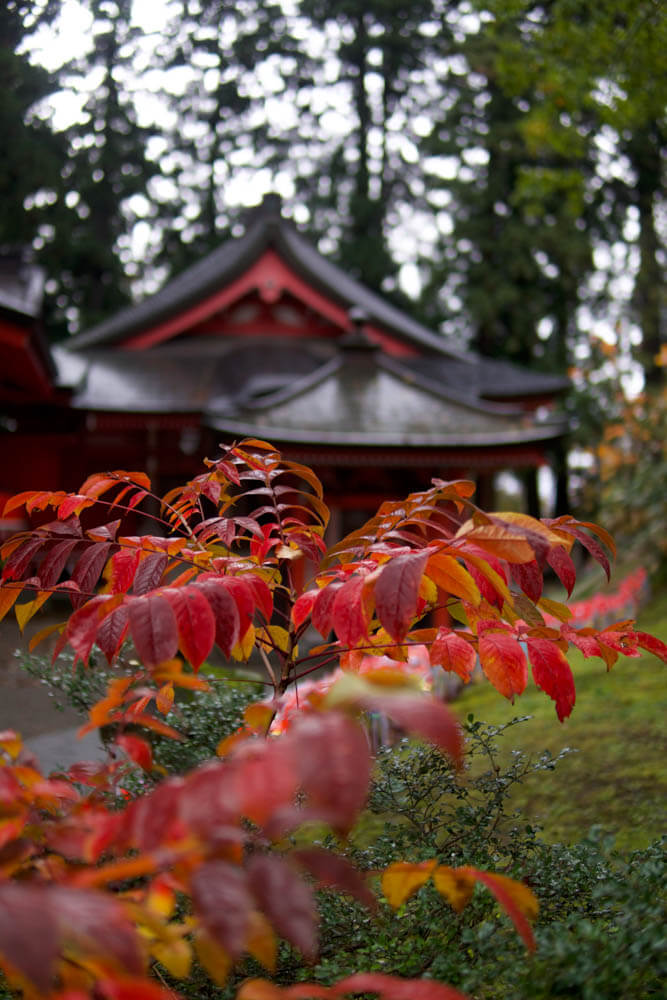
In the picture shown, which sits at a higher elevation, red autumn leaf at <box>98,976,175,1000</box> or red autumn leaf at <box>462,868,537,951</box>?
red autumn leaf at <box>98,976,175,1000</box>

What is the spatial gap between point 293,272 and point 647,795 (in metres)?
9.33

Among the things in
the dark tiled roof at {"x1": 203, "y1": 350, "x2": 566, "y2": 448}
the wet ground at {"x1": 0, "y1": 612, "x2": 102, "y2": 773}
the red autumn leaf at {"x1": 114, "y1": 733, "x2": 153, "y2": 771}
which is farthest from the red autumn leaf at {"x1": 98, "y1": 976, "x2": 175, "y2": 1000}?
the dark tiled roof at {"x1": 203, "y1": 350, "x2": 566, "y2": 448}

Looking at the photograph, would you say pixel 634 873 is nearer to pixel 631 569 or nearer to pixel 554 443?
pixel 554 443

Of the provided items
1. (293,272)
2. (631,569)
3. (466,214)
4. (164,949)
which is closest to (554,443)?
(631,569)

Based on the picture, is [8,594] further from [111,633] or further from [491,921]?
[491,921]

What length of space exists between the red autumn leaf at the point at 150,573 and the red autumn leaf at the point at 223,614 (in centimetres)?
22

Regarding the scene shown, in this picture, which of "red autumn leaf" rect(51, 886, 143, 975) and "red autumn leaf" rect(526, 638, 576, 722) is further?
"red autumn leaf" rect(526, 638, 576, 722)

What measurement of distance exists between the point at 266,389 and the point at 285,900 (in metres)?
9.50

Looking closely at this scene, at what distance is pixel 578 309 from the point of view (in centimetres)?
1922

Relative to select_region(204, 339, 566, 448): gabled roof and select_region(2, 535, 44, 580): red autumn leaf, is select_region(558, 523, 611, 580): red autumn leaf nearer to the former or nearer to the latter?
select_region(2, 535, 44, 580): red autumn leaf

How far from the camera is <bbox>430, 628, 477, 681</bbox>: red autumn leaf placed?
5.66 ft

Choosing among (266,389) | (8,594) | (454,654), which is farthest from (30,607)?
(266,389)

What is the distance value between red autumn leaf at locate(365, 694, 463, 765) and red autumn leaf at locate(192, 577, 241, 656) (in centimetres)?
63

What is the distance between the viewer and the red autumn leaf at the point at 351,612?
4.56 ft
